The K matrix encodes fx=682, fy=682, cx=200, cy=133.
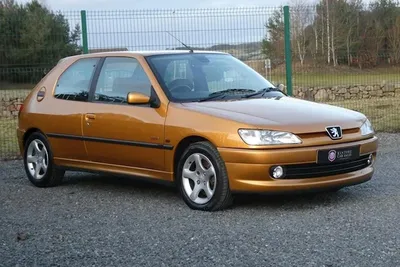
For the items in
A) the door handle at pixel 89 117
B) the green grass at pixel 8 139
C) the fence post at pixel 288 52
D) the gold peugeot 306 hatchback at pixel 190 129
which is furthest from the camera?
the fence post at pixel 288 52

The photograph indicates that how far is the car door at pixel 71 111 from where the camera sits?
Result: 7.80 metres

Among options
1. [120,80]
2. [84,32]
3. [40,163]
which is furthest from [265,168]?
[84,32]

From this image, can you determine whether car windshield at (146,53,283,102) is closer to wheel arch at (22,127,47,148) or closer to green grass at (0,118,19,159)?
wheel arch at (22,127,47,148)

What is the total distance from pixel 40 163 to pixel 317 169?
3.71m

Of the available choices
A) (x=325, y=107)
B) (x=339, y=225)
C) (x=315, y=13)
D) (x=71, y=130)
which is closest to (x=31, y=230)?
(x=71, y=130)

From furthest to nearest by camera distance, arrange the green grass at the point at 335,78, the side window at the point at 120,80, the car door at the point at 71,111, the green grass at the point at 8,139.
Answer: the green grass at the point at 335,78
the green grass at the point at 8,139
the car door at the point at 71,111
the side window at the point at 120,80

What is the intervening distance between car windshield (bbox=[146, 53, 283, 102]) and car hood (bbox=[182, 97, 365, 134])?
0.24 metres

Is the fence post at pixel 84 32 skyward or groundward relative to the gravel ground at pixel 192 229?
skyward

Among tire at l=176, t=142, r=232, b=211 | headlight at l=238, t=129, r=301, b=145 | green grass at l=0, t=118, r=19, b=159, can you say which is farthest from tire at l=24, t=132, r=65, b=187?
headlight at l=238, t=129, r=301, b=145

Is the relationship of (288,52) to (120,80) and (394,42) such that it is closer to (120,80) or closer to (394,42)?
(394,42)

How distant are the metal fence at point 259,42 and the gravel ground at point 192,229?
393 cm

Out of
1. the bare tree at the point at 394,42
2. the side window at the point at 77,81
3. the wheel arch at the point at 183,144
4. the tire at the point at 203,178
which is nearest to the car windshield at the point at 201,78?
the wheel arch at the point at 183,144

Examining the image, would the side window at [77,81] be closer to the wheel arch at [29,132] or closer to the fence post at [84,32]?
the wheel arch at [29,132]

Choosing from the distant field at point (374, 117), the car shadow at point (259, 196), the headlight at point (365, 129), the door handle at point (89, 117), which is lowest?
the car shadow at point (259, 196)
